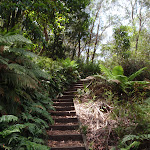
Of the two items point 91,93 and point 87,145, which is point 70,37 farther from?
point 87,145

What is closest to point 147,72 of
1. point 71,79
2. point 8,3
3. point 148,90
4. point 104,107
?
point 148,90

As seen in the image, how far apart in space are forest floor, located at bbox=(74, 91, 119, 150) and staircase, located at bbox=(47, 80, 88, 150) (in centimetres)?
20

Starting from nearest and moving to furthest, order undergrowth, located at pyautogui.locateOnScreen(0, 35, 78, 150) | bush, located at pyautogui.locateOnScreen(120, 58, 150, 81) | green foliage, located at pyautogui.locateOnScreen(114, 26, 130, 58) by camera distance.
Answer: undergrowth, located at pyautogui.locateOnScreen(0, 35, 78, 150) → bush, located at pyautogui.locateOnScreen(120, 58, 150, 81) → green foliage, located at pyautogui.locateOnScreen(114, 26, 130, 58)

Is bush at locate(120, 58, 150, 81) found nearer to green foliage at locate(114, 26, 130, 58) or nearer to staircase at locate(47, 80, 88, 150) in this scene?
green foliage at locate(114, 26, 130, 58)

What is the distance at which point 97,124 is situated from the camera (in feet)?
13.1

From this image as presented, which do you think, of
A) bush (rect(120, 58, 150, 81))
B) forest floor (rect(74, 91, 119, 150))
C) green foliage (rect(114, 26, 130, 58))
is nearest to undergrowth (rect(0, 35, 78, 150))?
forest floor (rect(74, 91, 119, 150))

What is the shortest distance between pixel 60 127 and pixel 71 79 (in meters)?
4.87

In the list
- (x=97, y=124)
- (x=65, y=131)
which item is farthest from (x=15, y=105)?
(x=97, y=124)

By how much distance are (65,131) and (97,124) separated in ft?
3.14

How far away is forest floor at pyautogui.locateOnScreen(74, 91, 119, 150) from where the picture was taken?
329 centimetres

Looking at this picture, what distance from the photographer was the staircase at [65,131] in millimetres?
3512

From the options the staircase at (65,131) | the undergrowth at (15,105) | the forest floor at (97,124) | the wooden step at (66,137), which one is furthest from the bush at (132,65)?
the undergrowth at (15,105)

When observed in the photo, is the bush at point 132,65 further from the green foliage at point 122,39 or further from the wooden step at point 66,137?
the wooden step at point 66,137

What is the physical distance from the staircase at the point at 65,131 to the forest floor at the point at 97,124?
201 millimetres
